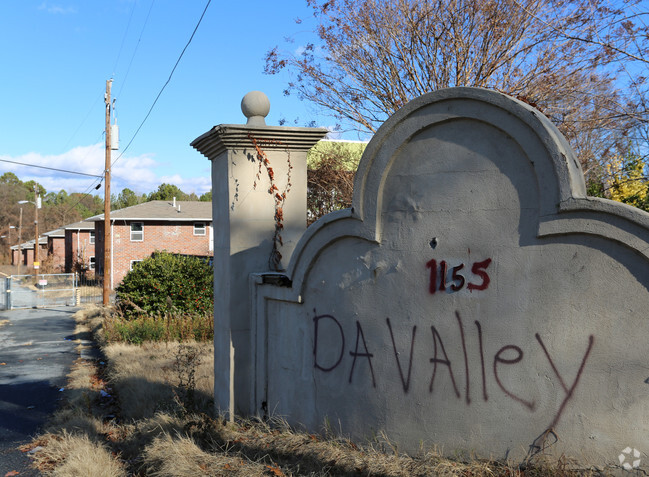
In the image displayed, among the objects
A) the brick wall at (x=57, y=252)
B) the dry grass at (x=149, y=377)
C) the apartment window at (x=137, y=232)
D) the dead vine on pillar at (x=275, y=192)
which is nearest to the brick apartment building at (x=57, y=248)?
the brick wall at (x=57, y=252)

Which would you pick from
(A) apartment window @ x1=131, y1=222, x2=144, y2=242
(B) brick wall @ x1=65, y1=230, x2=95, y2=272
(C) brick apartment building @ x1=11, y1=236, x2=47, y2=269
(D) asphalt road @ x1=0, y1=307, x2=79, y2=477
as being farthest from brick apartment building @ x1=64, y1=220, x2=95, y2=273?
(D) asphalt road @ x1=0, y1=307, x2=79, y2=477

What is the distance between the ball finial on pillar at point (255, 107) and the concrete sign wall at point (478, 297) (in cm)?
197

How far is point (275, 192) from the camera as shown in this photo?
268 inches

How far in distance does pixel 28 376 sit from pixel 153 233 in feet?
Result: 87.7

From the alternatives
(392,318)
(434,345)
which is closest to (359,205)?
(392,318)

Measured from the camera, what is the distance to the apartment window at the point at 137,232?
3741 cm

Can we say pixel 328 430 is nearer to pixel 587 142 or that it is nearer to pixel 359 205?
pixel 359 205

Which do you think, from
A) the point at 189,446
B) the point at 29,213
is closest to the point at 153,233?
the point at 189,446

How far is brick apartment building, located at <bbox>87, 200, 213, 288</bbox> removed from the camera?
36.9 m

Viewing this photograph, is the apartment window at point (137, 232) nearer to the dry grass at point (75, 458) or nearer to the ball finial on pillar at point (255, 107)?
the dry grass at point (75, 458)

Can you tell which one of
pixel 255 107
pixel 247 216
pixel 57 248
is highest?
pixel 255 107

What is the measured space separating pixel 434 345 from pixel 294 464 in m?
1.61

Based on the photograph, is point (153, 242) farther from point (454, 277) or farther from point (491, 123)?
point (491, 123)

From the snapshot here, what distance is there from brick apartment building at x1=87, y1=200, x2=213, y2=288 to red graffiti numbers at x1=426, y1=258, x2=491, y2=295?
108 ft
